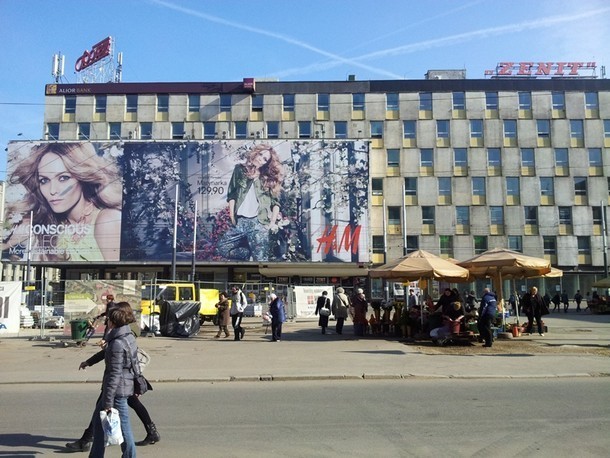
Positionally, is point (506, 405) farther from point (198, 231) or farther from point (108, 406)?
point (198, 231)

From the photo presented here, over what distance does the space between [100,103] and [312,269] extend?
2754 cm

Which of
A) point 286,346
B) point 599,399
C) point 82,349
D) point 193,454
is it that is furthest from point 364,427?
point 82,349

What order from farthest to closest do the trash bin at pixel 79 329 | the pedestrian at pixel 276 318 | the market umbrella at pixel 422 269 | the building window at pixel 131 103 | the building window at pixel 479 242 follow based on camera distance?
the building window at pixel 131 103, the building window at pixel 479 242, the pedestrian at pixel 276 318, the trash bin at pixel 79 329, the market umbrella at pixel 422 269

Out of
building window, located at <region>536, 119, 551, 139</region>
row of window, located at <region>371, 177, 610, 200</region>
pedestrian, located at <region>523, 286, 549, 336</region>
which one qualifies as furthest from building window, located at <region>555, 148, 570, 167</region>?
pedestrian, located at <region>523, 286, 549, 336</region>

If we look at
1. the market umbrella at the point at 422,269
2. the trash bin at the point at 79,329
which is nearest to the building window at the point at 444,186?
the market umbrella at the point at 422,269

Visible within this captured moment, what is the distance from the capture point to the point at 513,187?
55.2m

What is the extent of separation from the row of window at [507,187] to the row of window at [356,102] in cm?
725

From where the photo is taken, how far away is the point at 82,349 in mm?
16594

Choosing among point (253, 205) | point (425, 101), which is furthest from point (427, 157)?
point (253, 205)

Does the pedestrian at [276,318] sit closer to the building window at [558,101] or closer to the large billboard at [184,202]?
the large billboard at [184,202]

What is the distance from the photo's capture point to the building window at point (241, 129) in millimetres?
55562

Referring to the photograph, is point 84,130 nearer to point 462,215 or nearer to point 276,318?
point 462,215

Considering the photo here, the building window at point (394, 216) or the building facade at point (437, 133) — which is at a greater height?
the building facade at point (437, 133)

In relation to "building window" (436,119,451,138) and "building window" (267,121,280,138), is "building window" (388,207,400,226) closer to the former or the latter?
"building window" (436,119,451,138)
